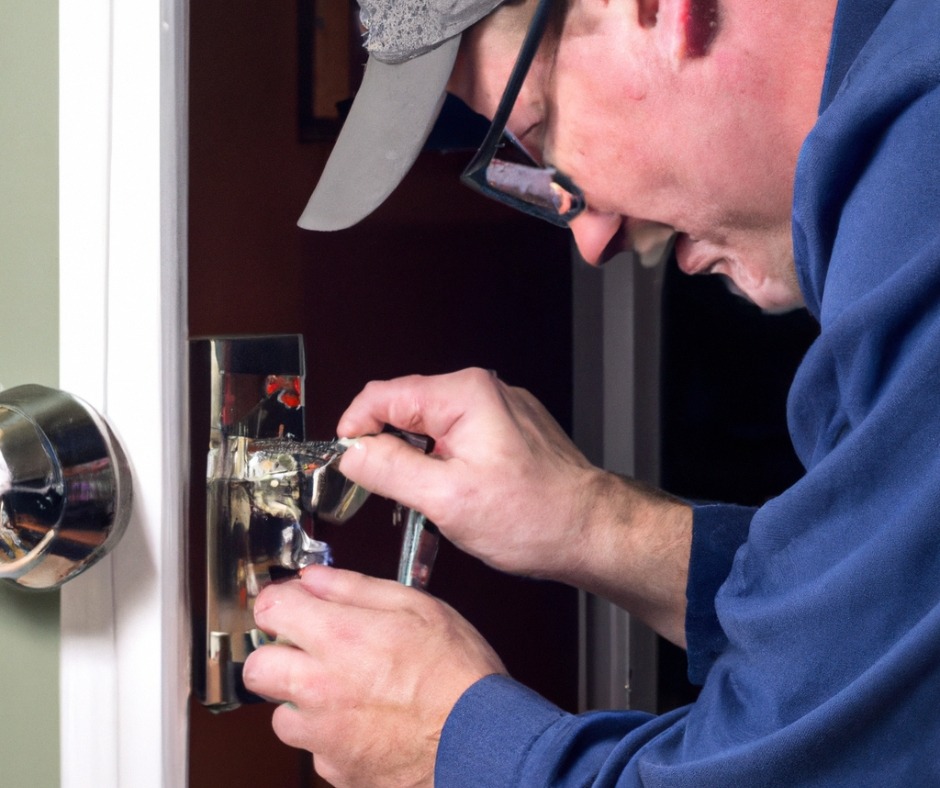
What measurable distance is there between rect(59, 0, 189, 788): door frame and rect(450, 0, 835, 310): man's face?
249 millimetres

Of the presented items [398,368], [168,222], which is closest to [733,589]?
[168,222]

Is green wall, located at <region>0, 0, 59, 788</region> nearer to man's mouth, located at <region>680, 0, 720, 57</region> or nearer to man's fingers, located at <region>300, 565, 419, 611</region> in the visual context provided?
man's fingers, located at <region>300, 565, 419, 611</region>

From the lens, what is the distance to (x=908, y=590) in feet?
1.55

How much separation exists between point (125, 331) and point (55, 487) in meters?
0.12

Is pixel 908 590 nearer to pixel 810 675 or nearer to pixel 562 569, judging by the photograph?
pixel 810 675

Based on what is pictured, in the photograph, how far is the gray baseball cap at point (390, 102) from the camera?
0.71 metres

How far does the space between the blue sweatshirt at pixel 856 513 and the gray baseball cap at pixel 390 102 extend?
0.92 feet

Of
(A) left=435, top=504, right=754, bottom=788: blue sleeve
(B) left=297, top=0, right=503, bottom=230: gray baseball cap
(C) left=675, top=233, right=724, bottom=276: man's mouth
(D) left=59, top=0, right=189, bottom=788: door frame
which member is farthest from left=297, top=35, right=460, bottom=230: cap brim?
(A) left=435, top=504, right=754, bottom=788: blue sleeve

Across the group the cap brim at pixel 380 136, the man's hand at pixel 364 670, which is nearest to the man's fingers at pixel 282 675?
the man's hand at pixel 364 670

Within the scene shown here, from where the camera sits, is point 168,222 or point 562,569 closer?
point 168,222

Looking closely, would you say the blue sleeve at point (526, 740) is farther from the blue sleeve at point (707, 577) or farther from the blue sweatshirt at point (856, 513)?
the blue sleeve at point (707, 577)

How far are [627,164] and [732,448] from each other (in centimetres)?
107

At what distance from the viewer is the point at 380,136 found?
757 millimetres

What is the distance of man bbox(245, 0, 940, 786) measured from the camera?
0.48 meters
